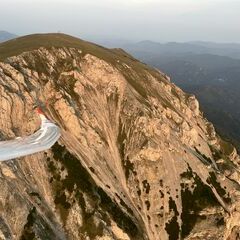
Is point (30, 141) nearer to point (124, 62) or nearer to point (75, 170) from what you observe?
point (75, 170)

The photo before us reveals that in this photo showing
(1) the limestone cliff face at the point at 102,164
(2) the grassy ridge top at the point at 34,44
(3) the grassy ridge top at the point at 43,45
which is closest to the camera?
(1) the limestone cliff face at the point at 102,164

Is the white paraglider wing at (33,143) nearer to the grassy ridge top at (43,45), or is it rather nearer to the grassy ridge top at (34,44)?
the grassy ridge top at (34,44)

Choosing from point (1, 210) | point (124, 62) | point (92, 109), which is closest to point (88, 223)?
point (1, 210)

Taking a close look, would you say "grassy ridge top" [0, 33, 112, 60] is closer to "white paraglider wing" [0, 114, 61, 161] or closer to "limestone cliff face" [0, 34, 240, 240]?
"limestone cliff face" [0, 34, 240, 240]

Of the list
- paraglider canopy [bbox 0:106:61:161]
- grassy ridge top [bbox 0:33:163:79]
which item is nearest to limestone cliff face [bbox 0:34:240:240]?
grassy ridge top [bbox 0:33:163:79]

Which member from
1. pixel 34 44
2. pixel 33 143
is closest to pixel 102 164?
pixel 33 143

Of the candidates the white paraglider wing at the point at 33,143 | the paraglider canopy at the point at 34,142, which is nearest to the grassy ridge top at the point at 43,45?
the paraglider canopy at the point at 34,142
